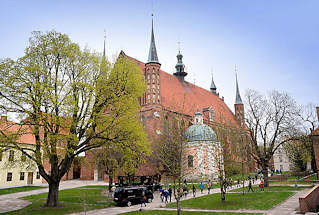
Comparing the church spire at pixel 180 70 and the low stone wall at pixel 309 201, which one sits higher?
the church spire at pixel 180 70

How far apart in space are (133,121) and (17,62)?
30.5 feet

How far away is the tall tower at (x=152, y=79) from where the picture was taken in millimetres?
36875

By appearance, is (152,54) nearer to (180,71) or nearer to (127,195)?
(180,71)

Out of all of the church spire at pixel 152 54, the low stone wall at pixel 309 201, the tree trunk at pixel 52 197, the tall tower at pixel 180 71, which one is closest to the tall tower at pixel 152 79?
the church spire at pixel 152 54

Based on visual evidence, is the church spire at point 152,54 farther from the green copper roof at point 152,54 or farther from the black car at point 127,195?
the black car at point 127,195

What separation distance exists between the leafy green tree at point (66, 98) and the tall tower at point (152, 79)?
15.5m

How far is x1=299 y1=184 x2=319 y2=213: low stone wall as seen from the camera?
1345 centimetres

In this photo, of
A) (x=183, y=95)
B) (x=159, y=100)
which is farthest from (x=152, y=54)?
(x=183, y=95)

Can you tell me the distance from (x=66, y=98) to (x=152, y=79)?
71.3 feet

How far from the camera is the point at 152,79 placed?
1474 inches

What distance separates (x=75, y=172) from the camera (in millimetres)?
50844

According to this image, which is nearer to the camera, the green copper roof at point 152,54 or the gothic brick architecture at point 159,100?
the gothic brick architecture at point 159,100

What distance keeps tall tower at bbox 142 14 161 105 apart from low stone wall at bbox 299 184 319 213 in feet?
80.2

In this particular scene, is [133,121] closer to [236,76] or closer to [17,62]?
[17,62]
